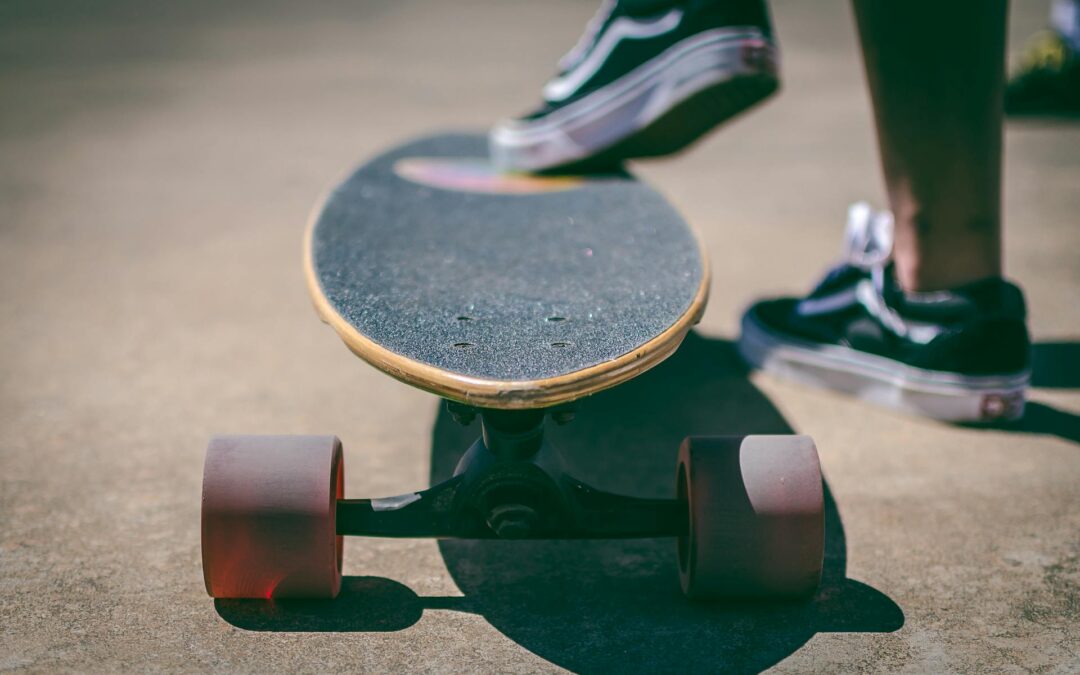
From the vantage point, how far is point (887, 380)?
2420mm

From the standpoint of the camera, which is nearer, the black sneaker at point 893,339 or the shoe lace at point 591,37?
the black sneaker at point 893,339

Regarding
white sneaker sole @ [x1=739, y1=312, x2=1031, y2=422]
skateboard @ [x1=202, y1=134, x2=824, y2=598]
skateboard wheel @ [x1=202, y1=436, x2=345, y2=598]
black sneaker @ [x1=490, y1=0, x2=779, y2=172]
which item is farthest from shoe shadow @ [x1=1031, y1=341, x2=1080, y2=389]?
skateboard wheel @ [x1=202, y1=436, x2=345, y2=598]

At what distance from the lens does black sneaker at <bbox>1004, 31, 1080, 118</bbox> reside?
4930 mm

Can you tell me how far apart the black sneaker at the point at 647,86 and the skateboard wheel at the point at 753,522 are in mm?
970

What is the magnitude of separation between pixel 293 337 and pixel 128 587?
3.79ft

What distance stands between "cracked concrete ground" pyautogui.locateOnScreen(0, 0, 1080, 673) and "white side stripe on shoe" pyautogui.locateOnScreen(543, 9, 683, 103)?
707 mm

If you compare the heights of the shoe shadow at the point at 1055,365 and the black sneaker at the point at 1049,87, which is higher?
the black sneaker at the point at 1049,87

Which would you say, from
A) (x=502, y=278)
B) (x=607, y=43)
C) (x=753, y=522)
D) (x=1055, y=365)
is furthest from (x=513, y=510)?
(x=1055, y=365)

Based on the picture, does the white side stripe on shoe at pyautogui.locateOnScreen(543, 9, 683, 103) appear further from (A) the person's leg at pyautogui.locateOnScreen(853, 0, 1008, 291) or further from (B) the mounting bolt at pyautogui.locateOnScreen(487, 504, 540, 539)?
(B) the mounting bolt at pyautogui.locateOnScreen(487, 504, 540, 539)

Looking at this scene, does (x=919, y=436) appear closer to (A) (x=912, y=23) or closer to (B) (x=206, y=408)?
(A) (x=912, y=23)

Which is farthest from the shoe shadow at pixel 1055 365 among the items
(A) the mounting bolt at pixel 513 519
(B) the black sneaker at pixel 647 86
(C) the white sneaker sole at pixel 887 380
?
(A) the mounting bolt at pixel 513 519

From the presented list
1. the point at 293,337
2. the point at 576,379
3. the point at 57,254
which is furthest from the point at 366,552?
the point at 57,254

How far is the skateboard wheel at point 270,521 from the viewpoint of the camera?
1618 millimetres

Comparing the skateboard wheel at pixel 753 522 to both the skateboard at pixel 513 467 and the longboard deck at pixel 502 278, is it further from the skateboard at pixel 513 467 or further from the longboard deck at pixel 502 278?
the longboard deck at pixel 502 278
